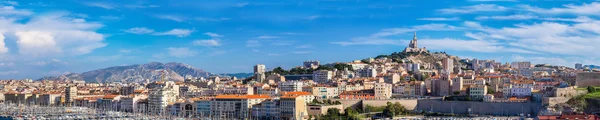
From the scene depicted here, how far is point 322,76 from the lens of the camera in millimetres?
67625

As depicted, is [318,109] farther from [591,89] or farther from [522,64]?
[522,64]

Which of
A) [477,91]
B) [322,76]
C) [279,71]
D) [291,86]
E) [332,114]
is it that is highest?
[279,71]

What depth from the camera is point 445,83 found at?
51438 mm

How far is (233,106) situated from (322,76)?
22.2 metres

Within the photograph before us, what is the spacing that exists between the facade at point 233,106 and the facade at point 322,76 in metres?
20.3

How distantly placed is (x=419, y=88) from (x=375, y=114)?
9421 millimetres

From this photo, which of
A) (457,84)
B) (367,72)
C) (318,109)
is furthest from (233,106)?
(367,72)

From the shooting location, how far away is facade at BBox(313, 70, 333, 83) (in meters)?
66.9

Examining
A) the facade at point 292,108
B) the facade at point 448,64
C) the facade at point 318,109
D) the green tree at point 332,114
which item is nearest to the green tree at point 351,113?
the green tree at point 332,114

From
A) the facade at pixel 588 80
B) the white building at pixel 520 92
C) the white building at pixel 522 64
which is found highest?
the white building at pixel 522 64

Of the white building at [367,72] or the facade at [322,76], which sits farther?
the white building at [367,72]

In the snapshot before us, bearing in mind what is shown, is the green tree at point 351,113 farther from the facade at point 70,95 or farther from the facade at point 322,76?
the facade at point 70,95

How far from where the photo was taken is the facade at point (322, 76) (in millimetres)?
66938

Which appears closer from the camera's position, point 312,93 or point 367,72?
point 312,93
